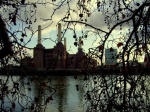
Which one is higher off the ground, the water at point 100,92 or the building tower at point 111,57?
the building tower at point 111,57

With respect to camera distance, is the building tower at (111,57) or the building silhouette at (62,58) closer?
the building silhouette at (62,58)

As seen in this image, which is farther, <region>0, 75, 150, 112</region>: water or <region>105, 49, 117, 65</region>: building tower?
<region>105, 49, 117, 65</region>: building tower

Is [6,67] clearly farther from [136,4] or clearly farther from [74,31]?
[136,4]

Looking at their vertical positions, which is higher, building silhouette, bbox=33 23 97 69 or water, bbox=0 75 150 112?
building silhouette, bbox=33 23 97 69

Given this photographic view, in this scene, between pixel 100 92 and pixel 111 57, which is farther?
pixel 111 57

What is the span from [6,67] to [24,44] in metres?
0.41

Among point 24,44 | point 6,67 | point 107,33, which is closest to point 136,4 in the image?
point 107,33

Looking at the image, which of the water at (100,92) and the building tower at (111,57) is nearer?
the water at (100,92)

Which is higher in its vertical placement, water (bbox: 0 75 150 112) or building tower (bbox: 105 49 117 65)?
building tower (bbox: 105 49 117 65)

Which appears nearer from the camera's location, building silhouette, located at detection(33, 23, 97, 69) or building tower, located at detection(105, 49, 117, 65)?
building silhouette, located at detection(33, 23, 97, 69)

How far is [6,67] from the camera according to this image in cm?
418

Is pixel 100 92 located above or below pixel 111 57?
below

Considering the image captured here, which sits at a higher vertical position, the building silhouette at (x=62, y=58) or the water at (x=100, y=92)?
the building silhouette at (x=62, y=58)

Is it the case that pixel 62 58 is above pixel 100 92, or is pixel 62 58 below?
above
